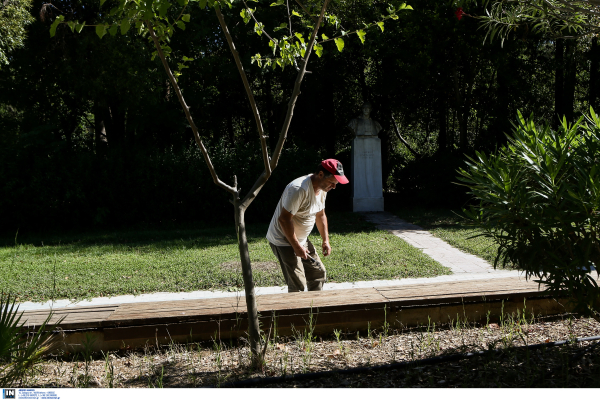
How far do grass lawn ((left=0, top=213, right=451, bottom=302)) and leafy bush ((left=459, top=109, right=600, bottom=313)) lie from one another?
384 centimetres

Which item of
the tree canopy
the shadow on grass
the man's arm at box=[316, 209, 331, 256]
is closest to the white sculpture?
the shadow on grass

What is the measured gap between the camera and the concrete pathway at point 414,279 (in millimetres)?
5879

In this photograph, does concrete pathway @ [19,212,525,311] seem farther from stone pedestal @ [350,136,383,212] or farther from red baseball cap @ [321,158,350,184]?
stone pedestal @ [350,136,383,212]

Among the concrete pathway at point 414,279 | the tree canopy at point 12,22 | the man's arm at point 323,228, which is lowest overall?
the concrete pathway at point 414,279

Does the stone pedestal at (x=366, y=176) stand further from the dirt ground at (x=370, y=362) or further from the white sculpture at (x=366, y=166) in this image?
the dirt ground at (x=370, y=362)

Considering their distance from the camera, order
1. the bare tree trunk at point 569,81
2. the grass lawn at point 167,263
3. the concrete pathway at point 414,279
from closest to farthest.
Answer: the concrete pathway at point 414,279
the grass lawn at point 167,263
the bare tree trunk at point 569,81

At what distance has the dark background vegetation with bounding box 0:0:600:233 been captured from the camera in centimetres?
1258

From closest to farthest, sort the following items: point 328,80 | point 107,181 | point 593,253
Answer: point 593,253 → point 107,181 → point 328,80

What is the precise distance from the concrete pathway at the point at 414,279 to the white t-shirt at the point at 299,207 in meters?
0.69

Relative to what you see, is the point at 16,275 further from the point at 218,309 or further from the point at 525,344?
the point at 525,344

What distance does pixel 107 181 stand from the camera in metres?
12.8

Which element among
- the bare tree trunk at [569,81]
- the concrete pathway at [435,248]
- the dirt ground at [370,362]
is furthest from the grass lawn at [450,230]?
the bare tree trunk at [569,81]

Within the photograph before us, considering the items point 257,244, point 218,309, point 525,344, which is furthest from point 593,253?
point 257,244

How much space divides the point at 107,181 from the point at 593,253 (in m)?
12.1
